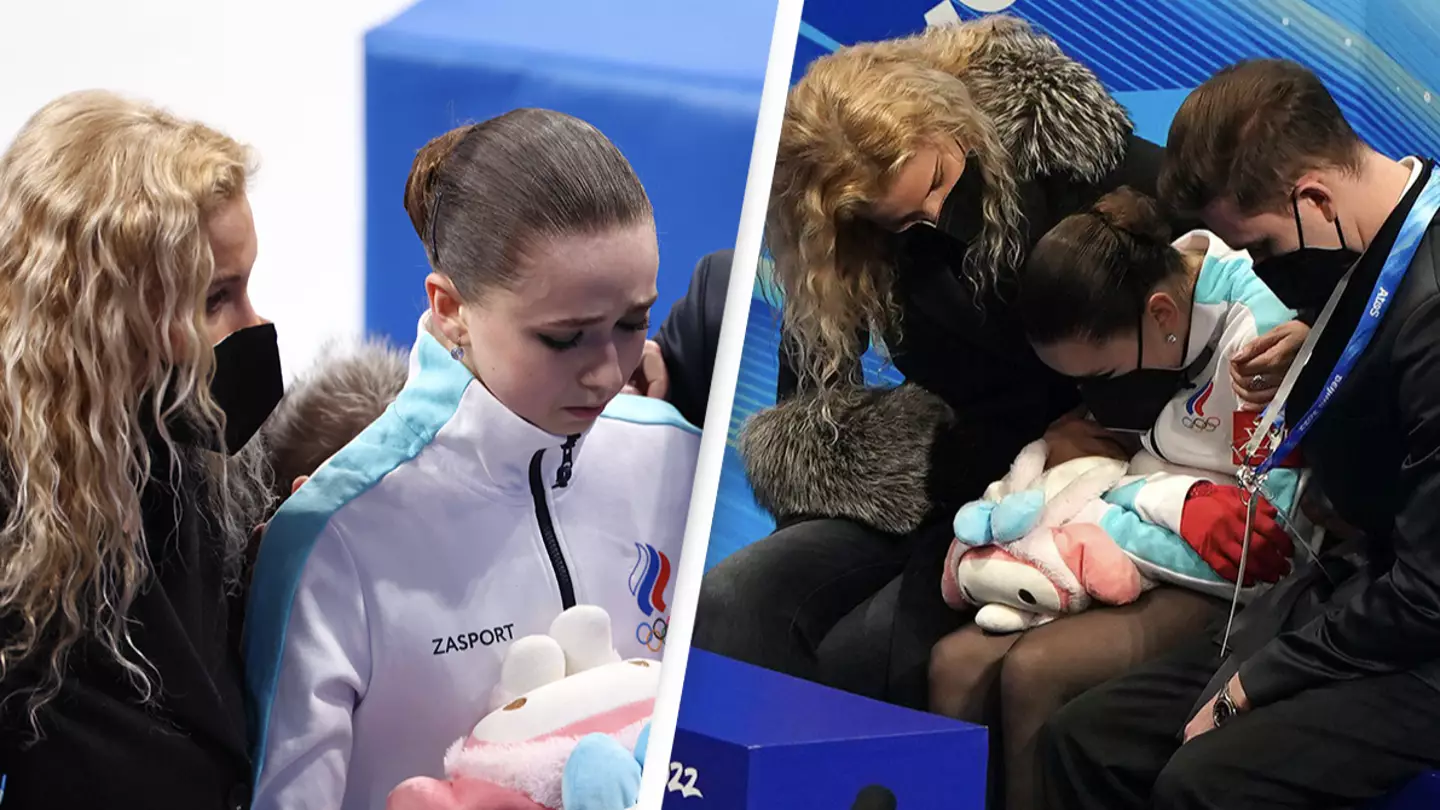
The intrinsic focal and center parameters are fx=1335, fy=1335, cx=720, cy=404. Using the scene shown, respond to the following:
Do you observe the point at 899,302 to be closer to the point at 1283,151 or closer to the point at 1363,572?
the point at 1283,151

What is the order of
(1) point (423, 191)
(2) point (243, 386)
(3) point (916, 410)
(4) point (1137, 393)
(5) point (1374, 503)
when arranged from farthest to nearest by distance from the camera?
(3) point (916, 410)
(4) point (1137, 393)
(5) point (1374, 503)
(1) point (423, 191)
(2) point (243, 386)

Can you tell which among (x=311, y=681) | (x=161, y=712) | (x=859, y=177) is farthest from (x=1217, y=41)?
(x=161, y=712)

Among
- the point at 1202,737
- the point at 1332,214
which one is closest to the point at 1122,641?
the point at 1202,737

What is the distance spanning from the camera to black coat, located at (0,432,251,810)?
1396mm

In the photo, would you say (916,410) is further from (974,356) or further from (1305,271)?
(1305,271)

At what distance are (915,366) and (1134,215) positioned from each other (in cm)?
36

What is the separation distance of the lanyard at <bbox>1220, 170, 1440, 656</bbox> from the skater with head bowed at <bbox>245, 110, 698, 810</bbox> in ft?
2.73

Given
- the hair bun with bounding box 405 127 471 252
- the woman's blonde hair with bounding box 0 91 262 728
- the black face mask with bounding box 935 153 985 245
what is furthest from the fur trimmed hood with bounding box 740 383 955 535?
the woman's blonde hair with bounding box 0 91 262 728

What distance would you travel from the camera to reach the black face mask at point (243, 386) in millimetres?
1464

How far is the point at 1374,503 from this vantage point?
5.58ft

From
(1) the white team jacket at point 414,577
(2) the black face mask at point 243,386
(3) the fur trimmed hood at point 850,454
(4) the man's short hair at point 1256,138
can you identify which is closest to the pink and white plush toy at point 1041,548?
(3) the fur trimmed hood at point 850,454

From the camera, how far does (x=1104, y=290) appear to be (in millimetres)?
1793

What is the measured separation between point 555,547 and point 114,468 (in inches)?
21.8

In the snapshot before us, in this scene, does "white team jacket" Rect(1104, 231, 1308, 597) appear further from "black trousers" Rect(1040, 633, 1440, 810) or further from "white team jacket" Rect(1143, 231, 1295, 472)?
→ "black trousers" Rect(1040, 633, 1440, 810)
